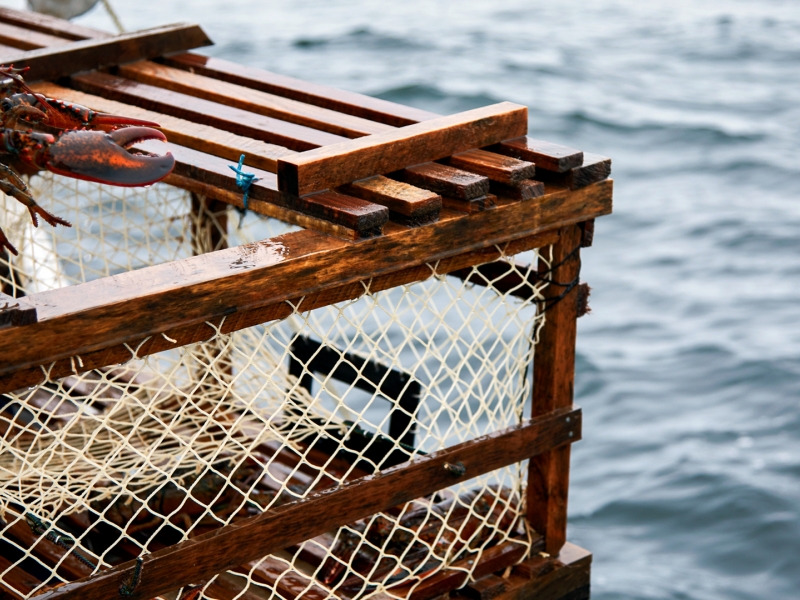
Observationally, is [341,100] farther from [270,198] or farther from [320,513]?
[320,513]

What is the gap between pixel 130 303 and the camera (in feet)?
8.03

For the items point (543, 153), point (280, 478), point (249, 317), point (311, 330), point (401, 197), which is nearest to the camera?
point (249, 317)

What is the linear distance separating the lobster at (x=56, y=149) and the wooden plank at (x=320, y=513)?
0.85m

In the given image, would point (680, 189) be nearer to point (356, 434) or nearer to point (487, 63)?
point (487, 63)

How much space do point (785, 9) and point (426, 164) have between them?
14.5 m

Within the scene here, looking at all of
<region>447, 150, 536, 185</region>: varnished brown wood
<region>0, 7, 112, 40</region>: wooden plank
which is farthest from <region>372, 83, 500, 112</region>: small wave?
<region>447, 150, 536, 185</region>: varnished brown wood

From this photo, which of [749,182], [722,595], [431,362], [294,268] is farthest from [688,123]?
[294,268]

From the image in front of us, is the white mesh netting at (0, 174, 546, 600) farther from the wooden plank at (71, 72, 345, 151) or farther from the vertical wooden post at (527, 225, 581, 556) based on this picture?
the wooden plank at (71, 72, 345, 151)

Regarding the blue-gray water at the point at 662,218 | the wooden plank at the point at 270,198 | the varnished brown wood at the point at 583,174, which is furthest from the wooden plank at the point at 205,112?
the blue-gray water at the point at 662,218

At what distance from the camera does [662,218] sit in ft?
34.4

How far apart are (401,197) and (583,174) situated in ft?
2.00

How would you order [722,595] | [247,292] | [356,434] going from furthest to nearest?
[722,595], [356,434], [247,292]

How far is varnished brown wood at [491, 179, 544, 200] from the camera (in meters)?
3.07

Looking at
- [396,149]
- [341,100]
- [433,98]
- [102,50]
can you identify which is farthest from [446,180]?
[433,98]
